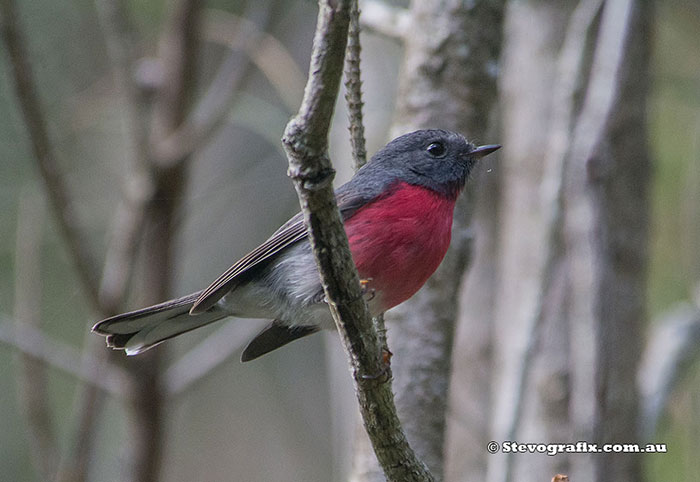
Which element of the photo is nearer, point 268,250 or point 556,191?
point 268,250

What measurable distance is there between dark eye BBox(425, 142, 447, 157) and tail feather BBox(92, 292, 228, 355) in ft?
3.59

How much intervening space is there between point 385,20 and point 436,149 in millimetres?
1267

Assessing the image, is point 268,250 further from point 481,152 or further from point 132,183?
point 132,183

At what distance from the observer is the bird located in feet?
9.21

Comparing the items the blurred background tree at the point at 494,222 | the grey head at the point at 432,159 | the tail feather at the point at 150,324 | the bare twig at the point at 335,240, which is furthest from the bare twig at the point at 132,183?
the bare twig at the point at 335,240

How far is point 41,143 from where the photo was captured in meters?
3.85

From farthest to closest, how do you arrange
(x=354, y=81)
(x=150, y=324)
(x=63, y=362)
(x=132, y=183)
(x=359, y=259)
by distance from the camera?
(x=132, y=183)
(x=63, y=362)
(x=150, y=324)
(x=359, y=259)
(x=354, y=81)

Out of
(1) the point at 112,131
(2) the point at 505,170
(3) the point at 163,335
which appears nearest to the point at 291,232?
(3) the point at 163,335

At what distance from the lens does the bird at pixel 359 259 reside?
2809 millimetres

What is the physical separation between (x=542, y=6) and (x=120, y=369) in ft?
10.9

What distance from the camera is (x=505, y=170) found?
202 inches

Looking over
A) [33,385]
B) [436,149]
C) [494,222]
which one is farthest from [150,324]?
[494,222]

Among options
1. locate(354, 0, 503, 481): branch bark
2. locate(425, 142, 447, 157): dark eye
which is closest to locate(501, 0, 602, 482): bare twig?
locate(354, 0, 503, 481): branch bark

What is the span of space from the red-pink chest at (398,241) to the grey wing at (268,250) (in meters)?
0.05
